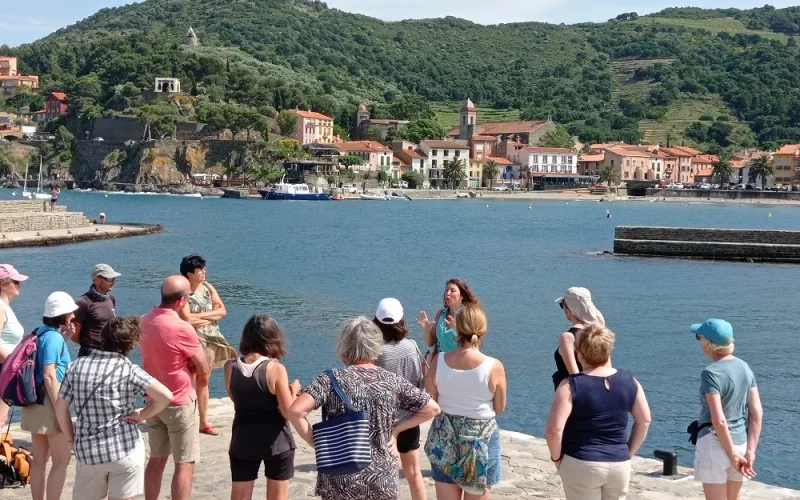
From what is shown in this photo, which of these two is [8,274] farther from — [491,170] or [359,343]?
[491,170]

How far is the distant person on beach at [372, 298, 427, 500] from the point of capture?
5621 mm

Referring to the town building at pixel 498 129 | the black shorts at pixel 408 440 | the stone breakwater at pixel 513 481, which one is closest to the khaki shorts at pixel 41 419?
the stone breakwater at pixel 513 481

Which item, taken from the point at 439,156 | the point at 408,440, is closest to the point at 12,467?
the point at 408,440

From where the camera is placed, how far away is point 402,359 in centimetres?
573

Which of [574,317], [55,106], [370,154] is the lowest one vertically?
[574,317]

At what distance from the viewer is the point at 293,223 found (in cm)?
6331

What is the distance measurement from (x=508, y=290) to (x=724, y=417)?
76.5 feet

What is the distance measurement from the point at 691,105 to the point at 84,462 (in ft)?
608

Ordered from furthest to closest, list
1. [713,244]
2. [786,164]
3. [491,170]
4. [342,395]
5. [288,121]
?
[786,164]
[491,170]
[288,121]
[713,244]
[342,395]

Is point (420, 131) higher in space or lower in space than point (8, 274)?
higher

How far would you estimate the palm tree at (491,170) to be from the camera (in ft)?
399

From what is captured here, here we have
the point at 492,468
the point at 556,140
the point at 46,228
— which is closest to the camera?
the point at 492,468

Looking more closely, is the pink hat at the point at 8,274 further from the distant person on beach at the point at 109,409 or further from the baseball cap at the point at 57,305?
the distant person on beach at the point at 109,409

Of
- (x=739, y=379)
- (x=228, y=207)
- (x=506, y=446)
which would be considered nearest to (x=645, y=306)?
(x=506, y=446)
